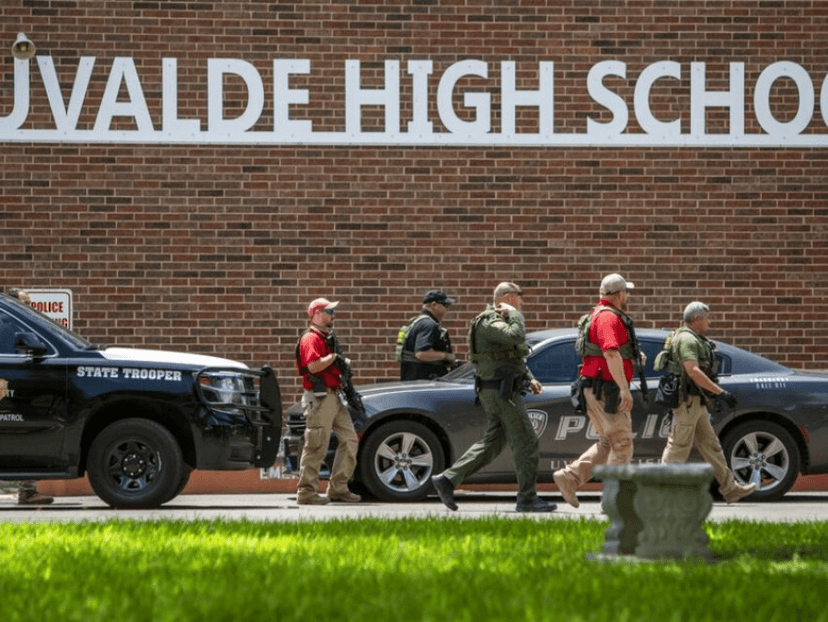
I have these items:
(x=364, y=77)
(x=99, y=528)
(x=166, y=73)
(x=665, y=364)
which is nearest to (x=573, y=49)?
(x=364, y=77)

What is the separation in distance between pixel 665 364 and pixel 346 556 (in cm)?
556

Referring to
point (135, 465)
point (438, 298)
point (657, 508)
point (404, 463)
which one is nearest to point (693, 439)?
point (404, 463)

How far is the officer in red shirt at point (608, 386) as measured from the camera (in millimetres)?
11680

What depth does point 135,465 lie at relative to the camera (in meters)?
12.6

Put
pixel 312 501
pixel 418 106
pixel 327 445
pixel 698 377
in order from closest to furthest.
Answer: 1. pixel 698 377
2. pixel 312 501
3. pixel 327 445
4. pixel 418 106

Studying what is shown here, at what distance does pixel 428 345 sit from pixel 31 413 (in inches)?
168

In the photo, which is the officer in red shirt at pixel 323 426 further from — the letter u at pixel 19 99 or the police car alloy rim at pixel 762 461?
the letter u at pixel 19 99

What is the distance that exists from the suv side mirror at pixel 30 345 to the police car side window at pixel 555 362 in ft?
14.1

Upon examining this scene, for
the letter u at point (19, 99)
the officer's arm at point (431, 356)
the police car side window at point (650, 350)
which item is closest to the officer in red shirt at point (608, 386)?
the police car side window at point (650, 350)

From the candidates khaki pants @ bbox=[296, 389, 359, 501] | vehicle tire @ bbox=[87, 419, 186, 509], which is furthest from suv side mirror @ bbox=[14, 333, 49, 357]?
khaki pants @ bbox=[296, 389, 359, 501]

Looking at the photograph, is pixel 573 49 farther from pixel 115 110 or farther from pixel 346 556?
pixel 346 556

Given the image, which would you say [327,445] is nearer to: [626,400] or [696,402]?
[626,400]

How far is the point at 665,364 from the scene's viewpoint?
42.5ft

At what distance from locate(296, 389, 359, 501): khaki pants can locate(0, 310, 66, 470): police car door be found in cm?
207
